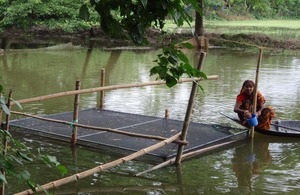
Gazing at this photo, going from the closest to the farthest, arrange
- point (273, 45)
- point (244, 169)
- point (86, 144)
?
point (244, 169) < point (86, 144) < point (273, 45)

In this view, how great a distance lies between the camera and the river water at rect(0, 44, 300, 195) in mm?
5172

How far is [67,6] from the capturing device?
74.4ft

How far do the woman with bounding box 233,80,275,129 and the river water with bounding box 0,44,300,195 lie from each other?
0.32m

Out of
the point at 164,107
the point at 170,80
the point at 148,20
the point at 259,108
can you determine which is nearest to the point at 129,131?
the point at 259,108

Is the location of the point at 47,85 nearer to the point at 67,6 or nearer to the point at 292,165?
the point at 292,165

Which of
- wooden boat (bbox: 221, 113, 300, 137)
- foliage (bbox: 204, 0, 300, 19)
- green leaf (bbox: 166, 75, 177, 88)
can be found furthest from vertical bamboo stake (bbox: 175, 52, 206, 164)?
foliage (bbox: 204, 0, 300, 19)

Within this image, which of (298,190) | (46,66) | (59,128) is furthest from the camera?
(46,66)

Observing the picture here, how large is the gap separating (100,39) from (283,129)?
1674cm

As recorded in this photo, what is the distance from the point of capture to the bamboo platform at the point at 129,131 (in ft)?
19.7

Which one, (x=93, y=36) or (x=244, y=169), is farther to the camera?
(x=93, y=36)

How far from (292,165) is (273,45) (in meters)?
15.1

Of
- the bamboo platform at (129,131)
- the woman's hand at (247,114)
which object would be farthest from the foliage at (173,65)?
the woman's hand at (247,114)

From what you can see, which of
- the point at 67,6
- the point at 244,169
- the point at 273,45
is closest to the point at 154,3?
the point at 244,169

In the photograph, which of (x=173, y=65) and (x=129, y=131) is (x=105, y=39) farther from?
(x=173, y=65)
